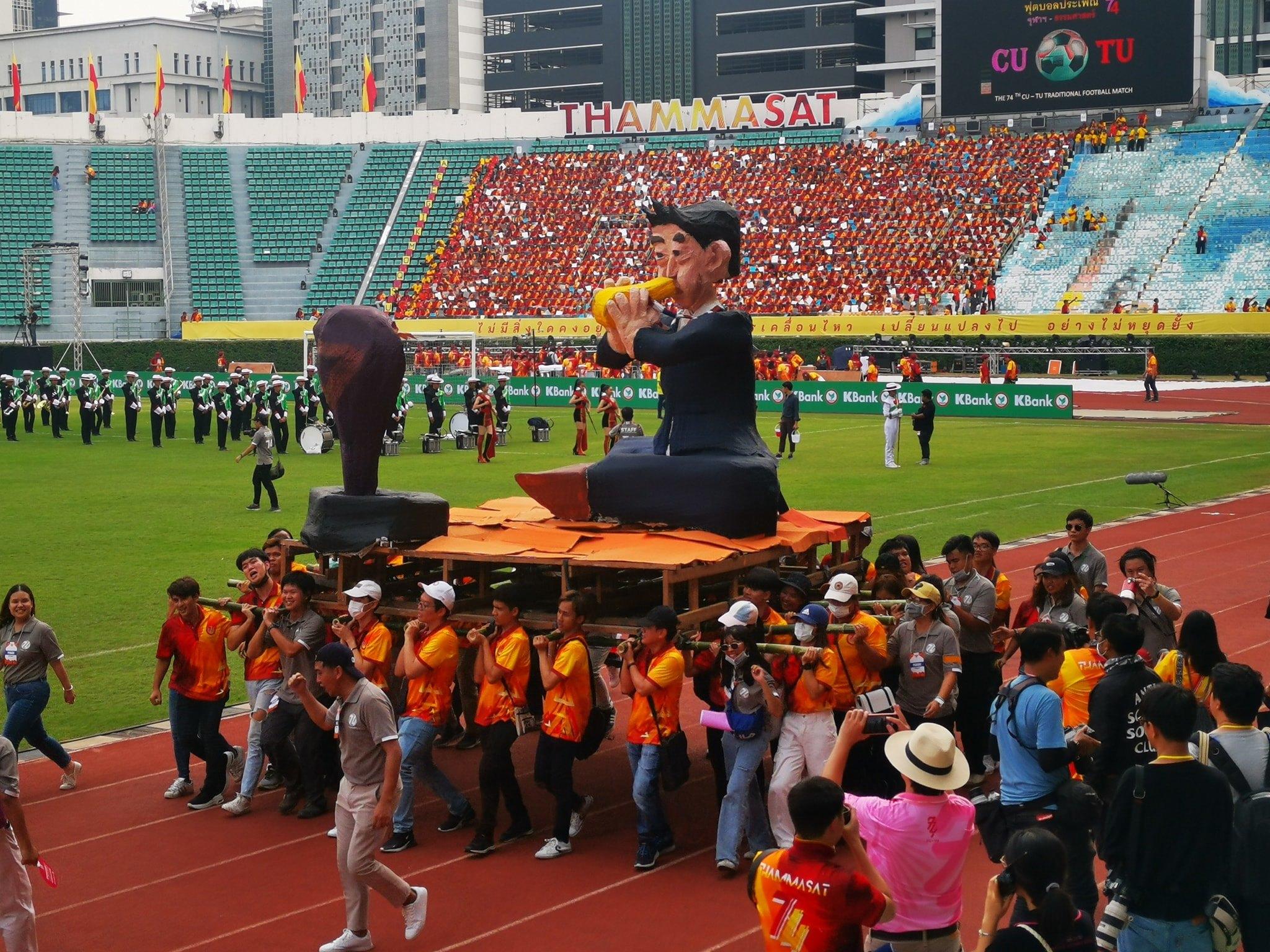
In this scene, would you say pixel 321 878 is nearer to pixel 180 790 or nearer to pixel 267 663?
pixel 267 663

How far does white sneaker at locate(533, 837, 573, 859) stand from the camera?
9086mm

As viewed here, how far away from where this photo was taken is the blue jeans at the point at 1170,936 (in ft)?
19.2

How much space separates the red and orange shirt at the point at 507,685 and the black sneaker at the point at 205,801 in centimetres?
219

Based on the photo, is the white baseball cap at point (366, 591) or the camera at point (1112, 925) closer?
the camera at point (1112, 925)

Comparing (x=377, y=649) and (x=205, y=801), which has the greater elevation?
(x=377, y=649)

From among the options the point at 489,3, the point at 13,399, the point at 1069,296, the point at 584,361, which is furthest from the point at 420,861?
the point at 489,3

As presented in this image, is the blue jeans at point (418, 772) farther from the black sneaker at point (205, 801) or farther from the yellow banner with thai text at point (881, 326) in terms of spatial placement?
the yellow banner with thai text at point (881, 326)

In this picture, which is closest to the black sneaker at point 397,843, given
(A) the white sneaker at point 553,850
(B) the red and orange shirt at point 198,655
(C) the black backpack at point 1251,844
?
(A) the white sneaker at point 553,850

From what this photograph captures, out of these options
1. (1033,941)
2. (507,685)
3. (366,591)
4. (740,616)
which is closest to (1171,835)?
(1033,941)

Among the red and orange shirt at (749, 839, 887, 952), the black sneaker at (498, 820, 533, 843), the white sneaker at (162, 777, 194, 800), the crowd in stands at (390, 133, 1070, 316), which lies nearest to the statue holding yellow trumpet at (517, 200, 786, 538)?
the black sneaker at (498, 820, 533, 843)

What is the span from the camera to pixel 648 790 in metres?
8.80

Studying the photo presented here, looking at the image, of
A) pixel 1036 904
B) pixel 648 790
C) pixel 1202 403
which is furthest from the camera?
pixel 1202 403

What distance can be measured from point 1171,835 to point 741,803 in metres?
3.23

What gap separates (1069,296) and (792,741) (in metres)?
48.7
